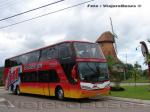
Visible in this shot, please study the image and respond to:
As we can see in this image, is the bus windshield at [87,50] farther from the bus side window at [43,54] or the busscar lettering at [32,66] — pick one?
the busscar lettering at [32,66]

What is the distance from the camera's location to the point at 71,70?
71.7ft

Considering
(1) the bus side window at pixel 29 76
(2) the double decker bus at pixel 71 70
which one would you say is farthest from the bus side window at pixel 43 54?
(1) the bus side window at pixel 29 76

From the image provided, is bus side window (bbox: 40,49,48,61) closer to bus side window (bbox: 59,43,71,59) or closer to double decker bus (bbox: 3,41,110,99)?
double decker bus (bbox: 3,41,110,99)

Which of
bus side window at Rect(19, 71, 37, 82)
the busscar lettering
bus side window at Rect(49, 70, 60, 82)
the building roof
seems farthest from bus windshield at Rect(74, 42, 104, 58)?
the building roof

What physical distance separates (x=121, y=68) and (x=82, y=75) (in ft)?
29.8

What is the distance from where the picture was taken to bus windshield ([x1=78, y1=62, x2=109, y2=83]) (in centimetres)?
2153

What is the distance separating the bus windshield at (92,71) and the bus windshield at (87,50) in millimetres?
525

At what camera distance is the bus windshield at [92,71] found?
70.6ft

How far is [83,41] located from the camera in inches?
903

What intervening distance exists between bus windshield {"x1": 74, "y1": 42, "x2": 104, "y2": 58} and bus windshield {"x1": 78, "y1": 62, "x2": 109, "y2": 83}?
0.53 m

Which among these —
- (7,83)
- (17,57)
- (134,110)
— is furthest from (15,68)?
(134,110)

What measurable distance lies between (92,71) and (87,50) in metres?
1.38

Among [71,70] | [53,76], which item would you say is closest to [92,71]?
[71,70]

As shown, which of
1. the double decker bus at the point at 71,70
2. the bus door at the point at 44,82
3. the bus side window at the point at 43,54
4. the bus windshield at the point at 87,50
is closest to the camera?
the double decker bus at the point at 71,70
